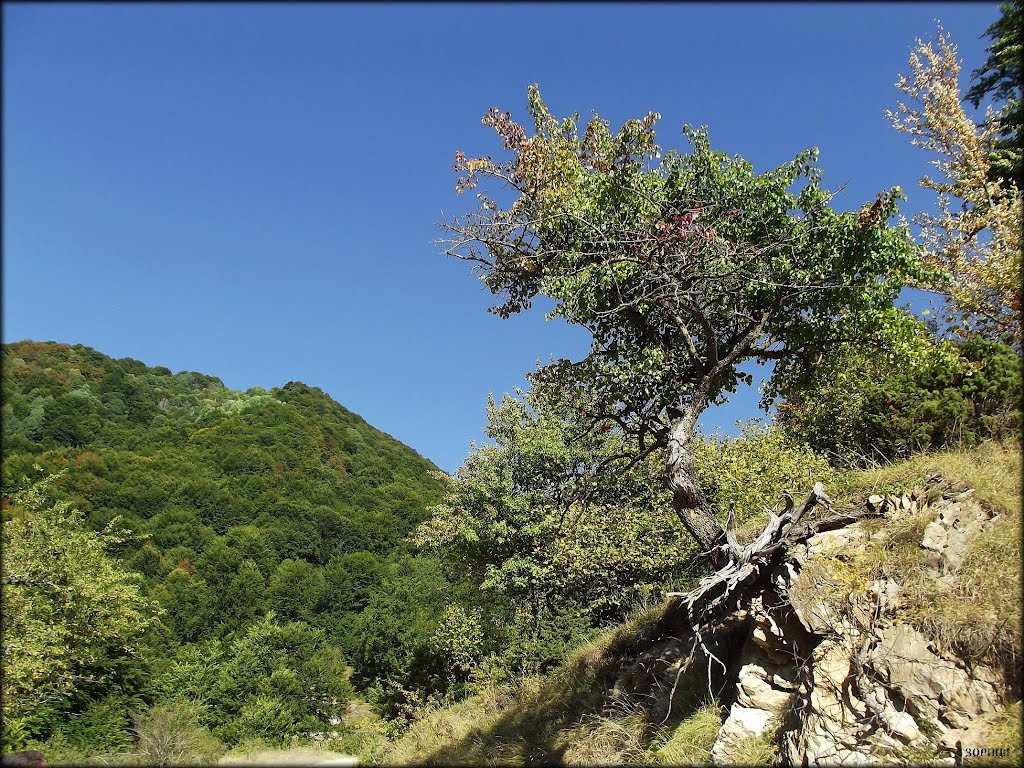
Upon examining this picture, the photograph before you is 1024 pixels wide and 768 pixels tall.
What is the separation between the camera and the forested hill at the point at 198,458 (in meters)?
39.2

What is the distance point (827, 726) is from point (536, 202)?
6667 mm

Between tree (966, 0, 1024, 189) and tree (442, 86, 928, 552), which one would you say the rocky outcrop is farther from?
tree (966, 0, 1024, 189)

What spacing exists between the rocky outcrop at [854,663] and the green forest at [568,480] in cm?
42

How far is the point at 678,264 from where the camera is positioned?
757 cm

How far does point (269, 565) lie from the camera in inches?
1507

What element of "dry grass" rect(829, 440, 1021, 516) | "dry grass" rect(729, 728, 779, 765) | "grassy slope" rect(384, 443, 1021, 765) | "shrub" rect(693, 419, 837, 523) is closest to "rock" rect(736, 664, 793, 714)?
"dry grass" rect(729, 728, 779, 765)

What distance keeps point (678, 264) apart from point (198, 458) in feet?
146

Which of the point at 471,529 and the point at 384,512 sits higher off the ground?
the point at 384,512

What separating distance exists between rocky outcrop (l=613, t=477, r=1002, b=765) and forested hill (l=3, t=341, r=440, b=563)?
35.1 meters

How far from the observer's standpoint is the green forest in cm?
766

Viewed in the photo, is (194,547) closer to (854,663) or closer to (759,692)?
(759,692)

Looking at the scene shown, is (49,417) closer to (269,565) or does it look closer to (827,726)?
(269,565)

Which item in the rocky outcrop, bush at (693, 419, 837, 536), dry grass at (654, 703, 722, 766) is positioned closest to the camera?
the rocky outcrop

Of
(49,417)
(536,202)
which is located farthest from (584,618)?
(49,417)
